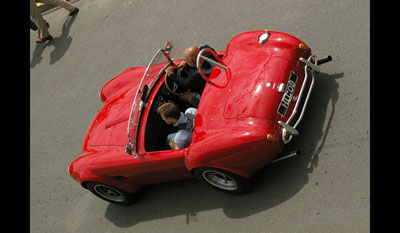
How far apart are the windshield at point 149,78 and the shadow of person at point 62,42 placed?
440 centimetres

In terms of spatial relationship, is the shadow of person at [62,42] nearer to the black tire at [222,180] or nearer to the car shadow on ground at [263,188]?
the car shadow on ground at [263,188]

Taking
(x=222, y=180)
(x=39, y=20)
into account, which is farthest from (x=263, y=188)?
(x=39, y=20)

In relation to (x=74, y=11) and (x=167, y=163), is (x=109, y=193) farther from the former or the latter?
(x=74, y=11)

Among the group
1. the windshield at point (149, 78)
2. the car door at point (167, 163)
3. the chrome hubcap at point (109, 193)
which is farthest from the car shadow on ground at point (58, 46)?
the car door at point (167, 163)

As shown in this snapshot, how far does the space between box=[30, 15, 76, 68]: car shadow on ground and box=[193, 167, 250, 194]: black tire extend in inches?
233

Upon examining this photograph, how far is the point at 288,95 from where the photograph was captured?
4941 mm

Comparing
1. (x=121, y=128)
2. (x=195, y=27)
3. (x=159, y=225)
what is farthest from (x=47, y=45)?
(x=159, y=225)

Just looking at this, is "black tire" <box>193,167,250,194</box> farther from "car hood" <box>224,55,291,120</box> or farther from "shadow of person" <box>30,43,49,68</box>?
"shadow of person" <box>30,43,49,68</box>

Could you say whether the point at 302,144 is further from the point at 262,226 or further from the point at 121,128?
the point at 121,128

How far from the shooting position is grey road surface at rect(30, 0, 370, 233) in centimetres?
493

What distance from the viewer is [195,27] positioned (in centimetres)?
805

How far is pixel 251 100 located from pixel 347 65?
180 cm

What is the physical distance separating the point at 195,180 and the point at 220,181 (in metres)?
0.65

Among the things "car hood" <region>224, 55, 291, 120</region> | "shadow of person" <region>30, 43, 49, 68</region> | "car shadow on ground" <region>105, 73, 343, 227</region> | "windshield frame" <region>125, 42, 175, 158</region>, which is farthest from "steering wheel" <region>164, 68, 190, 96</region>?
"shadow of person" <region>30, 43, 49, 68</region>
